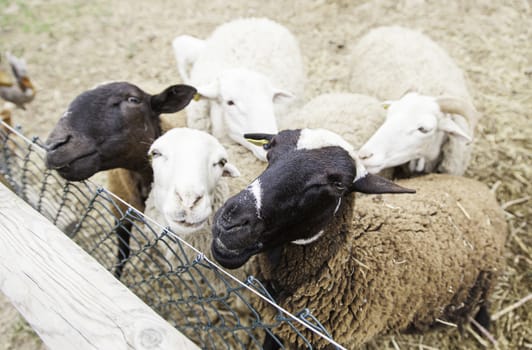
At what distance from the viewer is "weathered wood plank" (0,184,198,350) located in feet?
4.28

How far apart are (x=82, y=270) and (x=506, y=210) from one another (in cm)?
385

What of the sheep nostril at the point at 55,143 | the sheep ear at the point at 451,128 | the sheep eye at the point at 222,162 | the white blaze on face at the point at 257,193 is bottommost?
the sheep ear at the point at 451,128

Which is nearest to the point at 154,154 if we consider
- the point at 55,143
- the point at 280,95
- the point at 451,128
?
the point at 55,143

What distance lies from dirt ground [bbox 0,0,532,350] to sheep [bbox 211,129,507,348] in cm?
129

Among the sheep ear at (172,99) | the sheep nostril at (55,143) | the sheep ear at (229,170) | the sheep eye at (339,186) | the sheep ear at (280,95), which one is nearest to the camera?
the sheep eye at (339,186)

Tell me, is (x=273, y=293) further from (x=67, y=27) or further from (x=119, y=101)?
(x=67, y=27)

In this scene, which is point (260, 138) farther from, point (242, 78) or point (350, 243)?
point (242, 78)

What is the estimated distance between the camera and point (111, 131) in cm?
266

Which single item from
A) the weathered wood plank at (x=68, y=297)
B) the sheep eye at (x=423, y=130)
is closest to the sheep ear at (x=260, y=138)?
the weathered wood plank at (x=68, y=297)

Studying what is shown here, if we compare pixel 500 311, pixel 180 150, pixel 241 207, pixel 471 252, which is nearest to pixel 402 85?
pixel 471 252

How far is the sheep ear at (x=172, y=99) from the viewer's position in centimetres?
294

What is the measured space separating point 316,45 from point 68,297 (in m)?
5.50

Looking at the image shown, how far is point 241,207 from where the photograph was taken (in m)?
1.83

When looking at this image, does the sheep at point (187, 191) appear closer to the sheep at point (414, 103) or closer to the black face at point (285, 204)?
the black face at point (285, 204)
